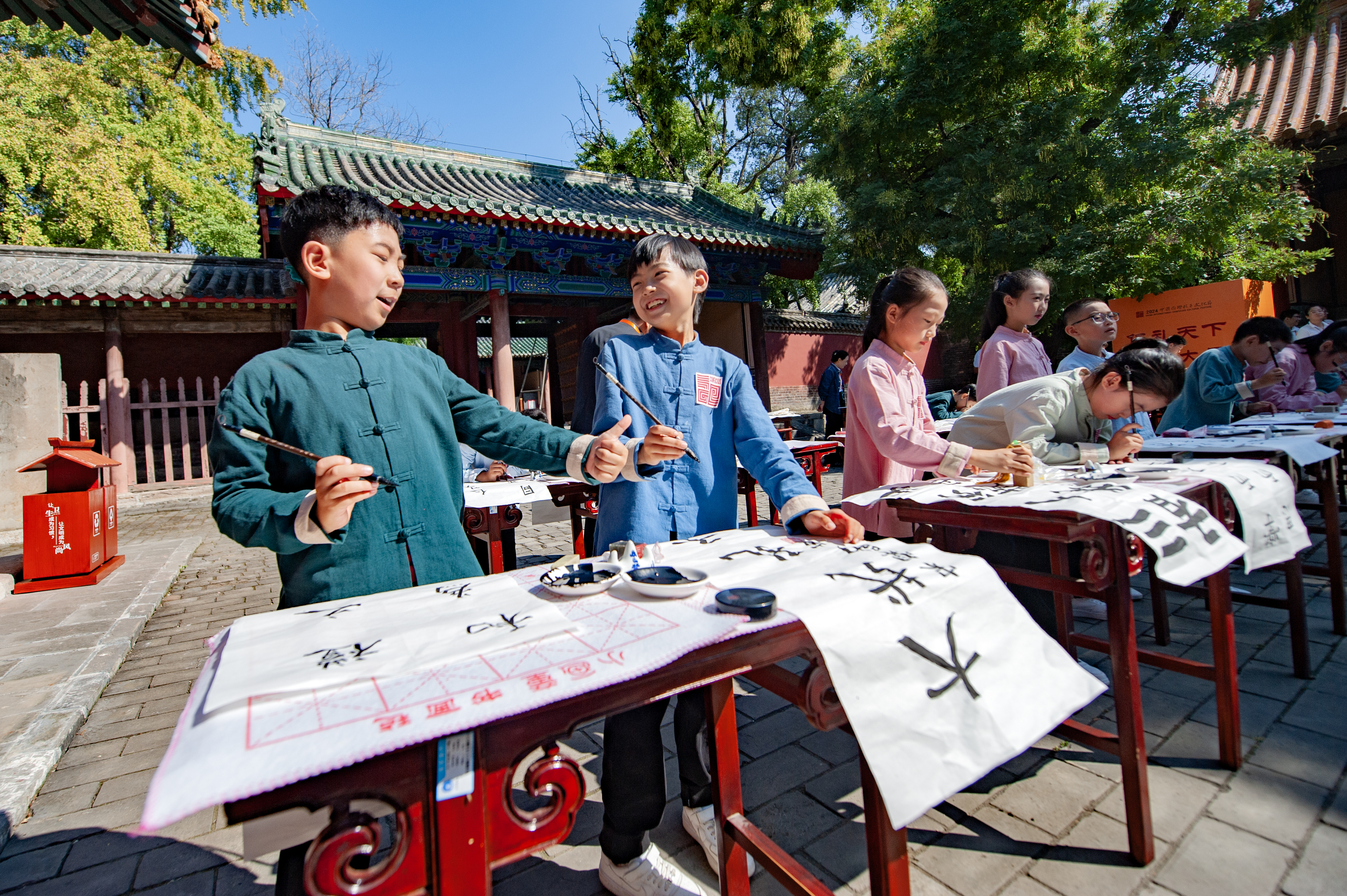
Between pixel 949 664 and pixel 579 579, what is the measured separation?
2.26 feet

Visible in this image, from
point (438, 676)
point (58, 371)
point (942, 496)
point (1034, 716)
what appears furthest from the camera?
point (58, 371)

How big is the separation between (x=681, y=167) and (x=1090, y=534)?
1709 centimetres

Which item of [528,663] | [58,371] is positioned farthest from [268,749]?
[58,371]

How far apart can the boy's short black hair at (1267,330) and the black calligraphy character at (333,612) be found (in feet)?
19.0

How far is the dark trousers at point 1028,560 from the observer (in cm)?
223

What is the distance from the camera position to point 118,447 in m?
8.55

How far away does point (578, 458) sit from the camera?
1545 millimetres

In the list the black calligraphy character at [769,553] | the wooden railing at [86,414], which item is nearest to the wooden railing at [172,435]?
the wooden railing at [86,414]

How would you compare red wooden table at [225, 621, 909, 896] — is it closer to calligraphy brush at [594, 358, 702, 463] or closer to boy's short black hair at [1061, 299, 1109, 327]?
calligraphy brush at [594, 358, 702, 463]

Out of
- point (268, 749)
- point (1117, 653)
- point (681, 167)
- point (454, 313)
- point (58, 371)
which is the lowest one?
point (1117, 653)

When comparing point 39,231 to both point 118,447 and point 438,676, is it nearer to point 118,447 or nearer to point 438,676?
point 118,447

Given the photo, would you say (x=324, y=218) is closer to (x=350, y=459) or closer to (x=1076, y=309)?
(x=350, y=459)

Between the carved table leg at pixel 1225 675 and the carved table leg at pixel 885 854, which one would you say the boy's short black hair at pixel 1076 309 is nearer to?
the carved table leg at pixel 1225 675

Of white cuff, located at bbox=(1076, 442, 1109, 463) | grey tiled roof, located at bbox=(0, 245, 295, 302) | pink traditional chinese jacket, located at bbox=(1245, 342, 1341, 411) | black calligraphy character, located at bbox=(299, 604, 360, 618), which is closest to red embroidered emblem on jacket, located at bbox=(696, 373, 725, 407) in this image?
black calligraphy character, located at bbox=(299, 604, 360, 618)
